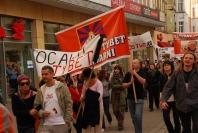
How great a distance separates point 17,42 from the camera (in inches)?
526

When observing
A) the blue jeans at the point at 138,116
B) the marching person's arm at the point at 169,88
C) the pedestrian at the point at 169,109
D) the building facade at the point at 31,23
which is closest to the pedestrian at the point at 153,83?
the building facade at the point at 31,23

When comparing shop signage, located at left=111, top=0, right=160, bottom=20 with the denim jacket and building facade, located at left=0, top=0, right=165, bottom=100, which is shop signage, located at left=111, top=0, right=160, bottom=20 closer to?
building facade, located at left=0, top=0, right=165, bottom=100

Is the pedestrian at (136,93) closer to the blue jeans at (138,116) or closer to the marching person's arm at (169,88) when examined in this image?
the blue jeans at (138,116)

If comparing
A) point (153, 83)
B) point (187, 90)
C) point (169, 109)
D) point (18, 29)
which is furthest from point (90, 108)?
point (18, 29)

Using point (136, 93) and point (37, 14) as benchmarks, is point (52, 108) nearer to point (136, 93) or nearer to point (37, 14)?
point (136, 93)

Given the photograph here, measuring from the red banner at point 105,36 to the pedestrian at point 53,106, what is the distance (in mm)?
2054

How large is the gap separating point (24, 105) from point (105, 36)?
2.56 m

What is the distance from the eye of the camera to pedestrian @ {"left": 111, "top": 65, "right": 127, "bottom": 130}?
900 centimetres

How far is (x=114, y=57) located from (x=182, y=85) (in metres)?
1.82

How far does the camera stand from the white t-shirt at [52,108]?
16.2ft

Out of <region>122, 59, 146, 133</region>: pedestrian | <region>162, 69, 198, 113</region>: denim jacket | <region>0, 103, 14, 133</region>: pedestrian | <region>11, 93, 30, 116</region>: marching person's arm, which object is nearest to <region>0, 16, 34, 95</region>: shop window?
<region>122, 59, 146, 133</region>: pedestrian

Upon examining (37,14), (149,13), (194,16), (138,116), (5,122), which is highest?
(194,16)

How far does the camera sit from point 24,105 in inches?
204

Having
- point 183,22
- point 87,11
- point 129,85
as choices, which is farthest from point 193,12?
point 129,85
